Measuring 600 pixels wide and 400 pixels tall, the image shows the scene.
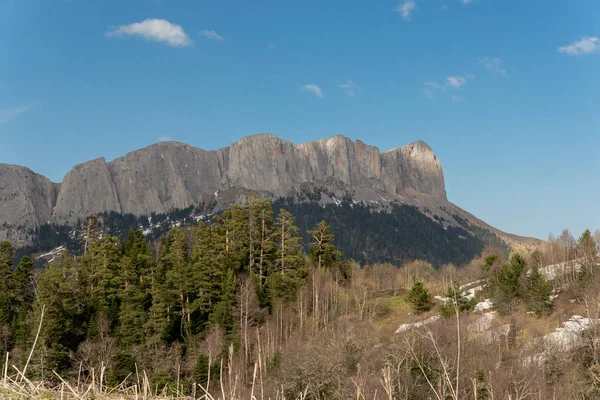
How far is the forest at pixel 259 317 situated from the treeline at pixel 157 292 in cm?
14

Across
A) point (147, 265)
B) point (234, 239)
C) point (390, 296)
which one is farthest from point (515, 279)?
point (147, 265)

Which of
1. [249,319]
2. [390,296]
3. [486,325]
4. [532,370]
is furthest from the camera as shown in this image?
[390,296]

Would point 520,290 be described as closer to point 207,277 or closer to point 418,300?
point 418,300

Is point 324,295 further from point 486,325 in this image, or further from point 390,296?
point 390,296

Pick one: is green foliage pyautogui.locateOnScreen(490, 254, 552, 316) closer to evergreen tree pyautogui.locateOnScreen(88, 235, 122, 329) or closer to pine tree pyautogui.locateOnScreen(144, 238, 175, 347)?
pine tree pyautogui.locateOnScreen(144, 238, 175, 347)

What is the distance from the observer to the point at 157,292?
49156 mm

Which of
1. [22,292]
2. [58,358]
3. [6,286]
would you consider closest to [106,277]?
[22,292]

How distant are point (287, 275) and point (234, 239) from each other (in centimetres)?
657

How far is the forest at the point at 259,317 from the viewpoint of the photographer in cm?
3722

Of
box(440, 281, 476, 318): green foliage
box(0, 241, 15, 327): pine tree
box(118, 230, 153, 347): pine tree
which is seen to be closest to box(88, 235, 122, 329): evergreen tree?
box(118, 230, 153, 347): pine tree

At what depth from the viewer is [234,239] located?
54.3m

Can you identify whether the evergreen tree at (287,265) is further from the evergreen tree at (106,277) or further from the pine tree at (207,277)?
the evergreen tree at (106,277)

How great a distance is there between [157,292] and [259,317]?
31.7 feet

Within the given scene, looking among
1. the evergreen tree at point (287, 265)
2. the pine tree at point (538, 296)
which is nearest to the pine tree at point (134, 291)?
the evergreen tree at point (287, 265)
